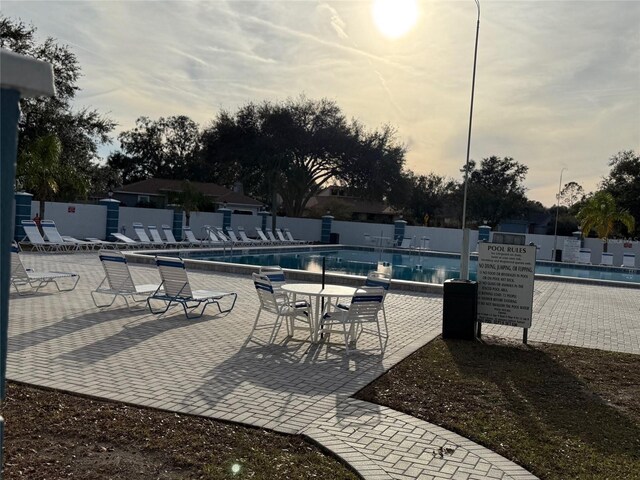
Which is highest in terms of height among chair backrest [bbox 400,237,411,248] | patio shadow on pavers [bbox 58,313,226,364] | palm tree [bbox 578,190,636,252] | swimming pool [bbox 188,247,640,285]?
palm tree [bbox 578,190,636,252]

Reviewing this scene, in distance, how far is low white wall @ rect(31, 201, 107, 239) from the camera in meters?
24.9

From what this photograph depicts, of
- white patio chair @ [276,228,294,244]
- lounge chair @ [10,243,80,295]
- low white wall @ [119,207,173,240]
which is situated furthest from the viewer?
white patio chair @ [276,228,294,244]

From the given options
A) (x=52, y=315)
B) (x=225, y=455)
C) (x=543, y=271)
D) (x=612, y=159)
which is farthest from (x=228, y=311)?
(x=612, y=159)

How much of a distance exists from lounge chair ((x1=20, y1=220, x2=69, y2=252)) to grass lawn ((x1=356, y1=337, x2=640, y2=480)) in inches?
574

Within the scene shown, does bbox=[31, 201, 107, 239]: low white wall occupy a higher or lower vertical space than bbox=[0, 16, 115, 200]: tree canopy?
lower

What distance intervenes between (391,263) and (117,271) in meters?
18.2

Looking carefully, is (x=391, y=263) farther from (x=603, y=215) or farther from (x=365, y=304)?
(x=365, y=304)

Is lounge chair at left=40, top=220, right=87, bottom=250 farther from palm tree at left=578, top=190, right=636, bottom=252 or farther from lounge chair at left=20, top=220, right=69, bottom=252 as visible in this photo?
palm tree at left=578, top=190, right=636, bottom=252

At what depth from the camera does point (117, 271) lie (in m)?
9.62

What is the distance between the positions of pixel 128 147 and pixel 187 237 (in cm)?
3673

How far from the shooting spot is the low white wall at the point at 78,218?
81.6ft

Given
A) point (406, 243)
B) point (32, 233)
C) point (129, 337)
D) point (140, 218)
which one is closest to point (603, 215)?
point (406, 243)

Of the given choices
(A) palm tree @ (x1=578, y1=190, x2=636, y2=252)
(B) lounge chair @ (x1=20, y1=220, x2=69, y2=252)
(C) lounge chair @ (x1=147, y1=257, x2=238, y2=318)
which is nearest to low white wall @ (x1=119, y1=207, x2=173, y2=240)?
(B) lounge chair @ (x1=20, y1=220, x2=69, y2=252)

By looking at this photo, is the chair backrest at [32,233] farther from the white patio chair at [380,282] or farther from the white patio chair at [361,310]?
the white patio chair at [361,310]
